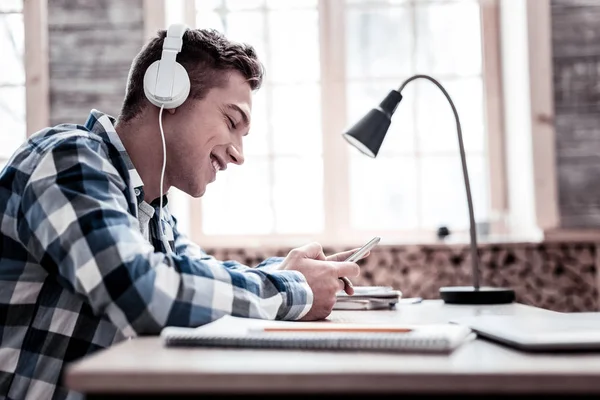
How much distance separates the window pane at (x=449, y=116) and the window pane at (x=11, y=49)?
173cm

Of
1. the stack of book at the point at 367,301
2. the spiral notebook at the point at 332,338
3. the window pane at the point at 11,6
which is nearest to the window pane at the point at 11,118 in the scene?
the window pane at the point at 11,6

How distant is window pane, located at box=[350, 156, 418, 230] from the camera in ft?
9.82

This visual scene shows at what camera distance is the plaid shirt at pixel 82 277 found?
36.3 inches

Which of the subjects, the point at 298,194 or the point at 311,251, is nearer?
the point at 311,251

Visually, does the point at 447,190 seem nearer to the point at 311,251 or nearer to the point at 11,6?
the point at 311,251

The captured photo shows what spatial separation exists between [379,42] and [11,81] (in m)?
1.65

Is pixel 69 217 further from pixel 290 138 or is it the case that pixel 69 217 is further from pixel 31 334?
pixel 290 138

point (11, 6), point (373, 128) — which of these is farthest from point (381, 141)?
point (11, 6)

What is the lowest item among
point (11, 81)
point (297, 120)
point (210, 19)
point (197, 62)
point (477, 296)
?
point (477, 296)

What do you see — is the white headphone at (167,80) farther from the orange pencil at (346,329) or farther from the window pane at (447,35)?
the window pane at (447,35)

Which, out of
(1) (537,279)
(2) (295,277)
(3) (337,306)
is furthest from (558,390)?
(1) (537,279)

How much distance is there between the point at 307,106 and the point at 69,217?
215 centimetres

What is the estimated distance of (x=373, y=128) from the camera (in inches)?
65.9

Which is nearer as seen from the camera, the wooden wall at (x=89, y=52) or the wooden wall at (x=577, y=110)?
Result: the wooden wall at (x=577, y=110)
